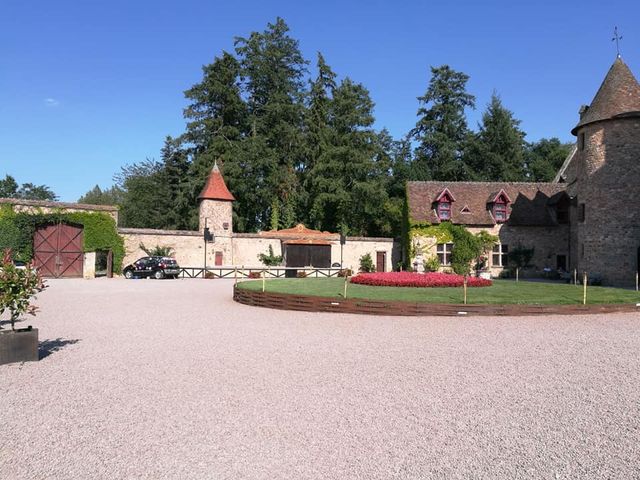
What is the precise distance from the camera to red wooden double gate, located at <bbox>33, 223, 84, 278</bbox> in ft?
104

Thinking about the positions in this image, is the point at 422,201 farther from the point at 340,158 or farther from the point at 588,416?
the point at 588,416

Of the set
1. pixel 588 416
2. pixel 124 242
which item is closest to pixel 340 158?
pixel 124 242

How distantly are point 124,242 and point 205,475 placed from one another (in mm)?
32904

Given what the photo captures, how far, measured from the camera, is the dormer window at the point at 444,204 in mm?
34344

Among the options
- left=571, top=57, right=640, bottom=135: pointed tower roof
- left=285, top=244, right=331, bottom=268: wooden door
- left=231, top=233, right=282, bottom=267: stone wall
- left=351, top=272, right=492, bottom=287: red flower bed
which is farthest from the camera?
left=231, top=233, right=282, bottom=267: stone wall

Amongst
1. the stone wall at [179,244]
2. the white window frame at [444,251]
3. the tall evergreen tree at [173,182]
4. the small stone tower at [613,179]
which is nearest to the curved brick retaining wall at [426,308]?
the small stone tower at [613,179]

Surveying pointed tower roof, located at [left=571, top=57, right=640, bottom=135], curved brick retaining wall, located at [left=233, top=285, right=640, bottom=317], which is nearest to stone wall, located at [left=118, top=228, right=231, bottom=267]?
curved brick retaining wall, located at [left=233, top=285, right=640, bottom=317]

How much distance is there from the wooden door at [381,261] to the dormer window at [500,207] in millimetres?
9213

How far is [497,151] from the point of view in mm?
54094

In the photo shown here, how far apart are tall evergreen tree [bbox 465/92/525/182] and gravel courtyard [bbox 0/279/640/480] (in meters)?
44.4

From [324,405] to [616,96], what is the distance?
2648 cm

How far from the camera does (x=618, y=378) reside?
7527mm

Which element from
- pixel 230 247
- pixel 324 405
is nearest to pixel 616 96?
pixel 324 405

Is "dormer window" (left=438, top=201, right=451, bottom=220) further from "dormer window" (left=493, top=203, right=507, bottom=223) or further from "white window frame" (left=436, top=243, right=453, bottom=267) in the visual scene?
"dormer window" (left=493, top=203, right=507, bottom=223)
